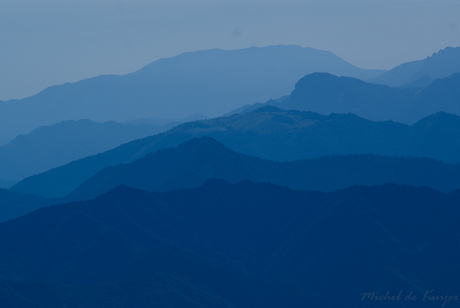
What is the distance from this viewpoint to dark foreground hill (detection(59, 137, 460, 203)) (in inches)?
2638

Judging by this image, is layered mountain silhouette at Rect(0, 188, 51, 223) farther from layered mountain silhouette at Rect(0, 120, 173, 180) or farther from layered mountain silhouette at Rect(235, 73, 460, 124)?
layered mountain silhouette at Rect(235, 73, 460, 124)

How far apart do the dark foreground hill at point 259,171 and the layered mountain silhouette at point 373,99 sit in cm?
7887

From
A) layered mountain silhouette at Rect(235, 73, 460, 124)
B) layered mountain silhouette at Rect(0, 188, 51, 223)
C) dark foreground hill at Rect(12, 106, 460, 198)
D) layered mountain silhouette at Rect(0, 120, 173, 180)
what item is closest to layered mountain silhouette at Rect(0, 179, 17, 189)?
layered mountain silhouette at Rect(0, 120, 173, 180)

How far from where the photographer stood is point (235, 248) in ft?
157

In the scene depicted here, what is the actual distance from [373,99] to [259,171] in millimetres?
94784

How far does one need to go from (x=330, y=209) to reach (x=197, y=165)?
28.3m

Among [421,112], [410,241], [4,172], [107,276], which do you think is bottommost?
[4,172]

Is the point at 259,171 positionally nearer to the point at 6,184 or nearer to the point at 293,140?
the point at 293,140

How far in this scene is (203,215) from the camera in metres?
52.3

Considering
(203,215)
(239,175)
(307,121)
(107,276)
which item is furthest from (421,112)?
(107,276)

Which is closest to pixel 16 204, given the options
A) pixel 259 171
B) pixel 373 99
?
pixel 259 171

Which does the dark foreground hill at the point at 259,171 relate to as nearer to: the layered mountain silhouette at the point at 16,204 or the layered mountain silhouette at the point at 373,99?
the layered mountain silhouette at the point at 16,204

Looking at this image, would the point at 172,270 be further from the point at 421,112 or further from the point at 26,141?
the point at 26,141

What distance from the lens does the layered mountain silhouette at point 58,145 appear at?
16650cm
